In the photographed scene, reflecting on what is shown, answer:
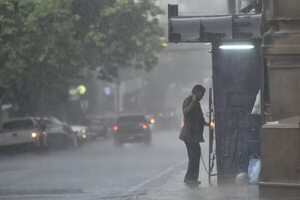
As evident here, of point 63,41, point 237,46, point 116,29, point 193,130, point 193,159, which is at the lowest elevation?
point 193,159

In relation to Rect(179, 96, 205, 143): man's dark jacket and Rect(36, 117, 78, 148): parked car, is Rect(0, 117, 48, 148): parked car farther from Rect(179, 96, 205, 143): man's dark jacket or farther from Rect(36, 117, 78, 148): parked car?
Rect(179, 96, 205, 143): man's dark jacket

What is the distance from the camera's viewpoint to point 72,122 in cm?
5141

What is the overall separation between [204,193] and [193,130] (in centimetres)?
206

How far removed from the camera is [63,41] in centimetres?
3122

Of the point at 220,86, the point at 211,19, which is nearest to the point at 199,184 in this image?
the point at 220,86

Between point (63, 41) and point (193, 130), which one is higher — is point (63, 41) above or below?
above

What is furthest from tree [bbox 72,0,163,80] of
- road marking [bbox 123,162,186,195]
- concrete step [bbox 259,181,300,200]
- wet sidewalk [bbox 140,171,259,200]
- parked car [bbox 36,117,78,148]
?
concrete step [bbox 259,181,300,200]

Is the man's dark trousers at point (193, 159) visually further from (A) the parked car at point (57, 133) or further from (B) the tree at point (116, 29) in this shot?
(B) the tree at point (116, 29)

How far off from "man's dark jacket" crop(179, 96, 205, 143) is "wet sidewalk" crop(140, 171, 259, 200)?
0.89 meters

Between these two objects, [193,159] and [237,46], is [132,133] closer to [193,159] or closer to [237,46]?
[193,159]

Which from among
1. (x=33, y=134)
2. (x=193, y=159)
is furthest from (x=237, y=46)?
(x=33, y=134)

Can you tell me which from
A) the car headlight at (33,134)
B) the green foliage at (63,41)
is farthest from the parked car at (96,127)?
the car headlight at (33,134)

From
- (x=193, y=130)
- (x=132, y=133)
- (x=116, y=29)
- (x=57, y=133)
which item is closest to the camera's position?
(x=193, y=130)

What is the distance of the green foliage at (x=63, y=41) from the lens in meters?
29.0
